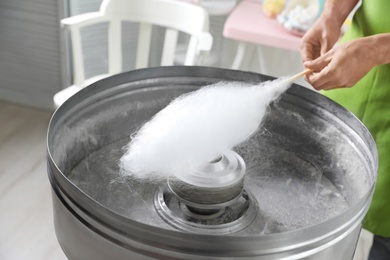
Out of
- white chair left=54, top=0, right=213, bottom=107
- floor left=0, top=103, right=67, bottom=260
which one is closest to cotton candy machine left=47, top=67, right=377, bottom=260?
white chair left=54, top=0, right=213, bottom=107

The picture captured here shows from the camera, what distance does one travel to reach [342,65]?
0.85 metres

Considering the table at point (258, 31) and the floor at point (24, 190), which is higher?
the table at point (258, 31)

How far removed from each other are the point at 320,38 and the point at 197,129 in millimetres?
436

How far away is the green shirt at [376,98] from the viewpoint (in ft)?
3.43

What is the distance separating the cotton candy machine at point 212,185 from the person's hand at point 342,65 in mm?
38

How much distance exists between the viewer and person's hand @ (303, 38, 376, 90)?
0.85m

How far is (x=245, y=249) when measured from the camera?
0.59 m

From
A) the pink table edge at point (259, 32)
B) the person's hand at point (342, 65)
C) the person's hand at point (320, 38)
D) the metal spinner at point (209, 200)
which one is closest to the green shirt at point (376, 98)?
the person's hand at point (320, 38)

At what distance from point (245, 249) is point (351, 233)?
0.60ft

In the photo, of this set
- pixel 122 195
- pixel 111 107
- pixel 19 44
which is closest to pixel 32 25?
pixel 19 44

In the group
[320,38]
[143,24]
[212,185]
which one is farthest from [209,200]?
[143,24]

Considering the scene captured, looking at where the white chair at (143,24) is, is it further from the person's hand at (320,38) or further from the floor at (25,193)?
the person's hand at (320,38)

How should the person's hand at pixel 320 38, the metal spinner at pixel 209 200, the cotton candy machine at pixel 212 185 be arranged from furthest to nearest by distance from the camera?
the person's hand at pixel 320 38, the metal spinner at pixel 209 200, the cotton candy machine at pixel 212 185

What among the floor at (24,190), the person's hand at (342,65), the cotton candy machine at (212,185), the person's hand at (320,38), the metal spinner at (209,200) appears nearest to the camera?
the cotton candy machine at (212,185)
